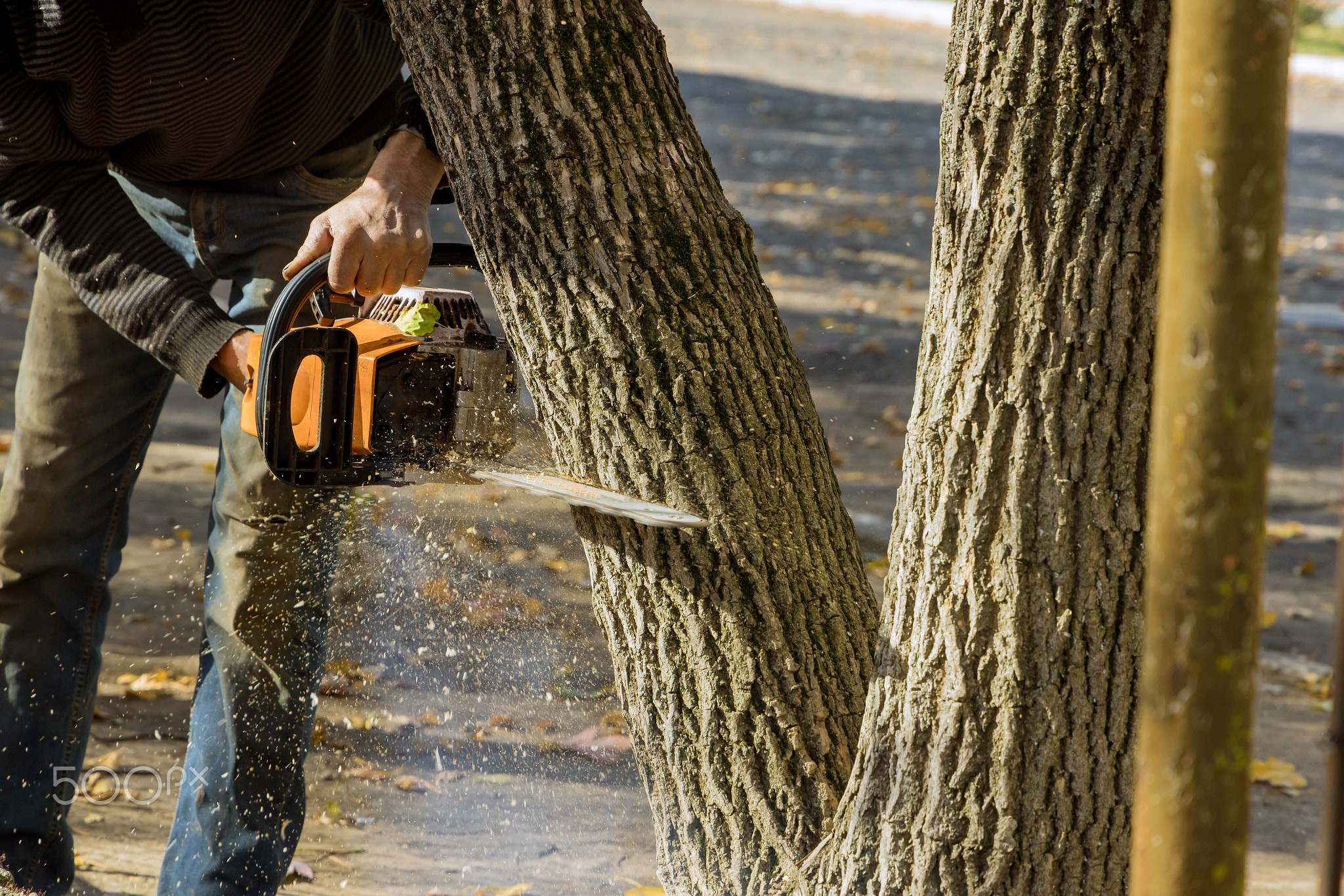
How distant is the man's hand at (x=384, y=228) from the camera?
6.42 ft

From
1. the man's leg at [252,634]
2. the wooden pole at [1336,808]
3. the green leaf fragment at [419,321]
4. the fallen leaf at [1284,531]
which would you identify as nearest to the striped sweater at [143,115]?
the man's leg at [252,634]

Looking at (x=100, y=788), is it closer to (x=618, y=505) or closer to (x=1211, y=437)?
(x=618, y=505)

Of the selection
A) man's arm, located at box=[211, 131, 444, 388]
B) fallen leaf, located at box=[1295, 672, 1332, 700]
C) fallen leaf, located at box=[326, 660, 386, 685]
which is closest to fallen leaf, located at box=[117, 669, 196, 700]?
fallen leaf, located at box=[326, 660, 386, 685]

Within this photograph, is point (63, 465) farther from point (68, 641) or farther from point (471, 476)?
point (471, 476)

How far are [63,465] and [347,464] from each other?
2.29ft

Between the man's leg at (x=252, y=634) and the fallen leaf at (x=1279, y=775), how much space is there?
7.75 feet

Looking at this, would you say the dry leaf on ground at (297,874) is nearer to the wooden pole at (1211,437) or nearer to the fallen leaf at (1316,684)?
the wooden pole at (1211,437)

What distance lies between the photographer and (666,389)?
1522mm

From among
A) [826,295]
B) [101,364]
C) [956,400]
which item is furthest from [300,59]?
[826,295]

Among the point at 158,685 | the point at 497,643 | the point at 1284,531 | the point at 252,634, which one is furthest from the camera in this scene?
the point at 1284,531

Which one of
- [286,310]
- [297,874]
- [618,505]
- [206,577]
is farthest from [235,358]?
[297,874]

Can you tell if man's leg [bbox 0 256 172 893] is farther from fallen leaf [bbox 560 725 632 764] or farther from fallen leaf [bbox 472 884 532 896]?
fallen leaf [bbox 560 725 632 764]

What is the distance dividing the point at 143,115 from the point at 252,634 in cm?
103

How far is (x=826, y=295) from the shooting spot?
709 cm
